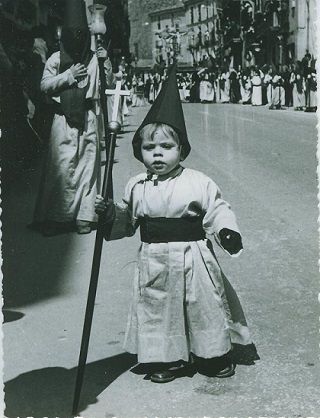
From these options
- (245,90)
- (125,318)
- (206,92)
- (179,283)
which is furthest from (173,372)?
(206,92)

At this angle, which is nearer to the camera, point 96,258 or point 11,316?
point 96,258

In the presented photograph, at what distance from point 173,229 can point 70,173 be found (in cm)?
351

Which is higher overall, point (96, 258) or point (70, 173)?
point (96, 258)

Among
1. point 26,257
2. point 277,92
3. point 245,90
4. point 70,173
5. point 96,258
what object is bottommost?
point 245,90

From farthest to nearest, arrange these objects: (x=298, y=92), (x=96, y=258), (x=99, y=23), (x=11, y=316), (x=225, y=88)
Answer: (x=225, y=88) < (x=298, y=92) < (x=11, y=316) < (x=99, y=23) < (x=96, y=258)

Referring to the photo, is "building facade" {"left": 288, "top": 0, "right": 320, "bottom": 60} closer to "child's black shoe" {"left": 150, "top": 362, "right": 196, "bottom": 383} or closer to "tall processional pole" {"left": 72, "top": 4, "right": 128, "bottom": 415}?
"child's black shoe" {"left": 150, "top": 362, "right": 196, "bottom": 383}

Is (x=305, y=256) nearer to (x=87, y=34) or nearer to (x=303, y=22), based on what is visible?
(x=87, y=34)

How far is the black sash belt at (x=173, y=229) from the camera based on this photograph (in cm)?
351

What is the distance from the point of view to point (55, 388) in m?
3.48

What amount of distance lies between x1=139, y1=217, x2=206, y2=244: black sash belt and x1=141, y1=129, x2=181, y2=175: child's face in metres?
0.22

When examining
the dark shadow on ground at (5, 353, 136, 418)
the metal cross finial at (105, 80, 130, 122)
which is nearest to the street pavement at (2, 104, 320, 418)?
the dark shadow on ground at (5, 353, 136, 418)

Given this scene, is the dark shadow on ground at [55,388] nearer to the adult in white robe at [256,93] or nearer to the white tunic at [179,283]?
the white tunic at [179,283]

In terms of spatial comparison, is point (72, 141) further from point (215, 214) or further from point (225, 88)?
point (225, 88)

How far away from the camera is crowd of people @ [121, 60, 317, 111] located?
90.0ft
